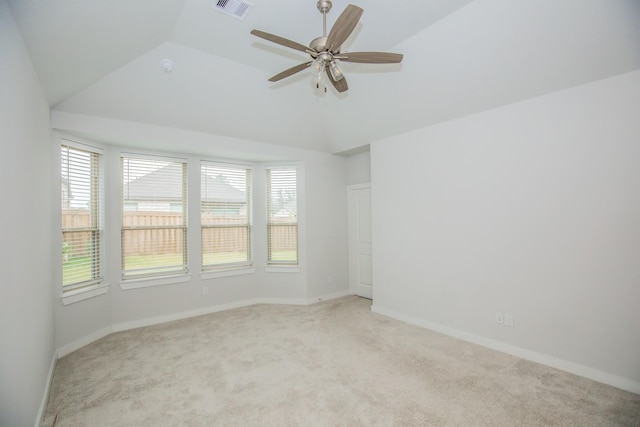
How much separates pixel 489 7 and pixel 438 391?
323 cm

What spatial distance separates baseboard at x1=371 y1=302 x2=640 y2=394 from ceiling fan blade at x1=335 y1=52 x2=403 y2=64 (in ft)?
10.1

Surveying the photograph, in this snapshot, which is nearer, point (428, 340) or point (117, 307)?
point (428, 340)

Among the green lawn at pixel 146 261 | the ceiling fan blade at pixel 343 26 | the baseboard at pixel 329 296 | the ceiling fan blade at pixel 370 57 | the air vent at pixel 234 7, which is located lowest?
the baseboard at pixel 329 296

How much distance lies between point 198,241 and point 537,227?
4.38 metres

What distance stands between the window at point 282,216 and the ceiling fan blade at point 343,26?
3.25m

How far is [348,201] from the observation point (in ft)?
18.2

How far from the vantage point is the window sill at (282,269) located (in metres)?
5.01

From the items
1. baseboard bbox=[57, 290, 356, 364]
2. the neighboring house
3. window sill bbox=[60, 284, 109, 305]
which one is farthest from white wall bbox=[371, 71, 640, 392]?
window sill bbox=[60, 284, 109, 305]

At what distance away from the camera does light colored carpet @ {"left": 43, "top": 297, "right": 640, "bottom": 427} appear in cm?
217

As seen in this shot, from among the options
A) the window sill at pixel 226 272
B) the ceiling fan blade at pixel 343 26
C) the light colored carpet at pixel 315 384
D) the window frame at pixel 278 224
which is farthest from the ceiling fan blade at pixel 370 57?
the window sill at pixel 226 272

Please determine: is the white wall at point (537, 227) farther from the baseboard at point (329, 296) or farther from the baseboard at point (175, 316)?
the baseboard at point (175, 316)

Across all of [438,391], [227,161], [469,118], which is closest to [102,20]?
[227,161]

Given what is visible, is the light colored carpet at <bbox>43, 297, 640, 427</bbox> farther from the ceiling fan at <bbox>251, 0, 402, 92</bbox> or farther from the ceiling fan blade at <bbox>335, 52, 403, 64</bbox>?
the ceiling fan blade at <bbox>335, 52, 403, 64</bbox>

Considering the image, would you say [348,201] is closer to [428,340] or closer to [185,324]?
[428,340]
